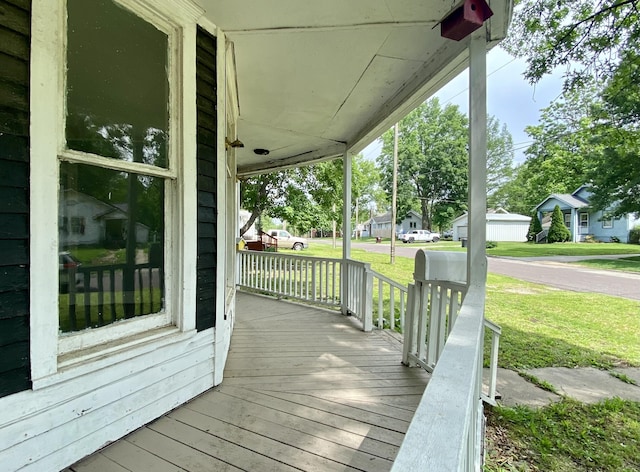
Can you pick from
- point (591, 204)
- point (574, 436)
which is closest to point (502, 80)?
point (574, 436)

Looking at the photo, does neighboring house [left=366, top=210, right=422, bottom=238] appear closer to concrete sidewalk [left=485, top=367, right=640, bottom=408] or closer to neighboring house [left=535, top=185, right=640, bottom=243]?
neighboring house [left=535, top=185, right=640, bottom=243]

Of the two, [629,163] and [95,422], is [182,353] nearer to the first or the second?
[95,422]

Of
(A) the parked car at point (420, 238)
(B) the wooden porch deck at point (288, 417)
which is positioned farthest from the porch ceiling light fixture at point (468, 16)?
(A) the parked car at point (420, 238)

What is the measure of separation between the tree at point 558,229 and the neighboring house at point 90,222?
27379 millimetres

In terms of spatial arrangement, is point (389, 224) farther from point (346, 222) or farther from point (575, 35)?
point (575, 35)

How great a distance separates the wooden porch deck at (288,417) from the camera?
154 centimetres

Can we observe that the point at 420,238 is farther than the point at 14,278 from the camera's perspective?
Yes

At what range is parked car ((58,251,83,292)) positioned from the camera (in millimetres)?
1433

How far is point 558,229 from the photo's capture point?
23047mm

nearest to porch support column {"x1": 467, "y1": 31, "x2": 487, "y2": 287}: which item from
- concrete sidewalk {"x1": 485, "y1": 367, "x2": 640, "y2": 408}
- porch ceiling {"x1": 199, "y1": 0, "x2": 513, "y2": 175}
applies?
porch ceiling {"x1": 199, "y1": 0, "x2": 513, "y2": 175}

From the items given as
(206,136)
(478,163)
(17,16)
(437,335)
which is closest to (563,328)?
(437,335)

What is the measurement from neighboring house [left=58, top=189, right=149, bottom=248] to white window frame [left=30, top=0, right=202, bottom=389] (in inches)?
3.3

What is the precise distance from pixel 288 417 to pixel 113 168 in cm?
168

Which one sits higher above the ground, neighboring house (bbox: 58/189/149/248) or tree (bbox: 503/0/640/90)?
tree (bbox: 503/0/640/90)
